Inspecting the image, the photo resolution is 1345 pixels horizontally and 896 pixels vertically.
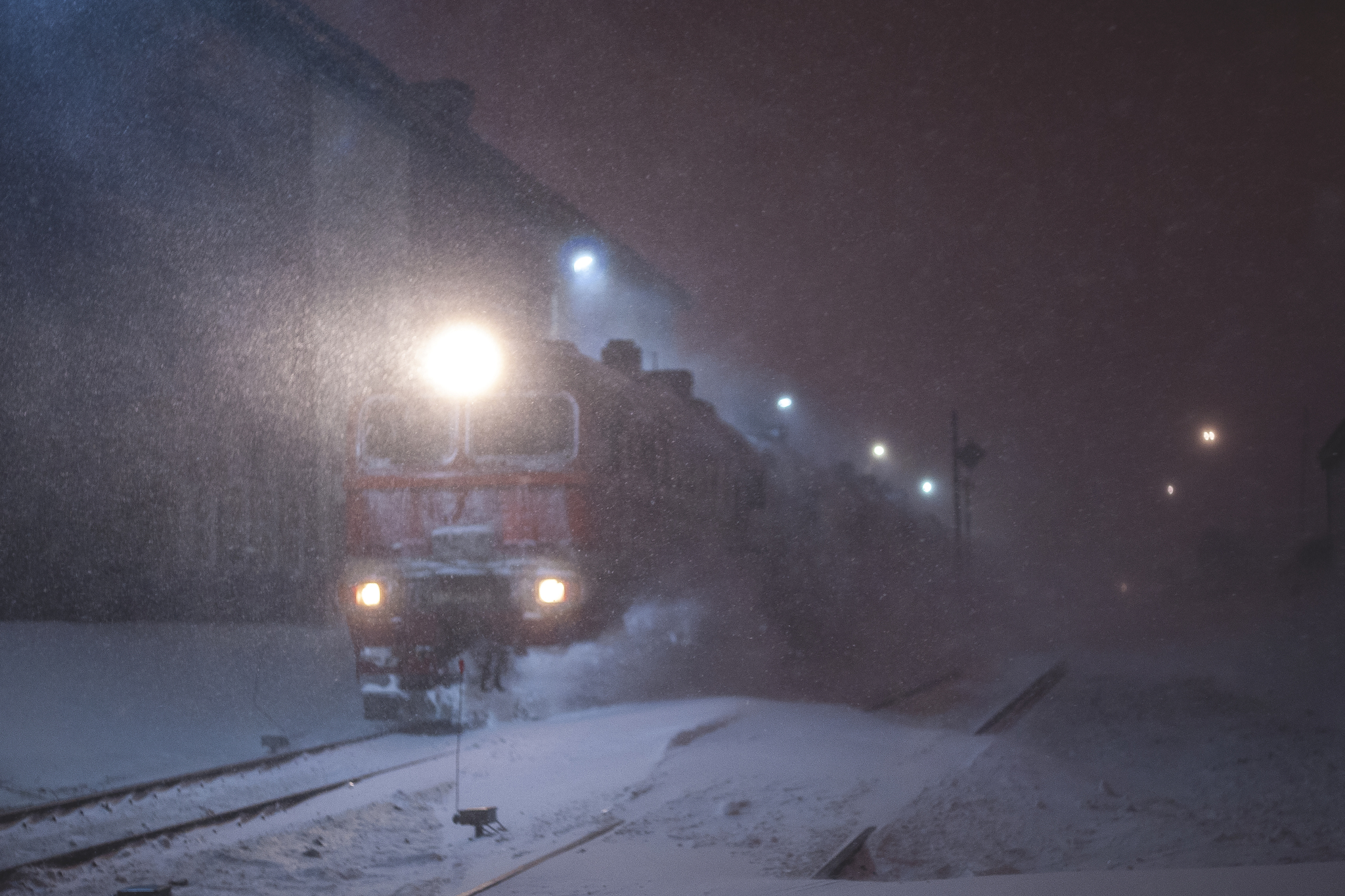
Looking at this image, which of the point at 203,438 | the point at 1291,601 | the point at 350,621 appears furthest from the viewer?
the point at 1291,601

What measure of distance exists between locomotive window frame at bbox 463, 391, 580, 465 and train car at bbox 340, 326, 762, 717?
13 millimetres

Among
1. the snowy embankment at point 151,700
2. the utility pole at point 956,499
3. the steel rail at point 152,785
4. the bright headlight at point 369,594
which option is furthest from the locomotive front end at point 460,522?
the utility pole at point 956,499

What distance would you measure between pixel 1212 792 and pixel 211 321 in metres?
14.6

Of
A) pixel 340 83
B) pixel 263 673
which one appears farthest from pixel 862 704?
pixel 340 83

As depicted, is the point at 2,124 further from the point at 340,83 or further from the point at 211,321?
the point at 340,83

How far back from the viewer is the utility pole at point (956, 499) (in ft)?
102

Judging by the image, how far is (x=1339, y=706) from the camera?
14492 millimetres

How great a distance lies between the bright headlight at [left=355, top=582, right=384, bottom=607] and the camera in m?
10.4

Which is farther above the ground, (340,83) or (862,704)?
(340,83)

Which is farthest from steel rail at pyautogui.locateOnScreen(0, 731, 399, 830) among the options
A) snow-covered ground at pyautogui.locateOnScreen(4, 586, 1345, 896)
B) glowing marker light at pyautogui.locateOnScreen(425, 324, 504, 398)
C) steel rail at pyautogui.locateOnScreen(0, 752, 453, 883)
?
glowing marker light at pyautogui.locateOnScreen(425, 324, 504, 398)

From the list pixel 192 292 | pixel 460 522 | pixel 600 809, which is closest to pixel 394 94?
pixel 192 292

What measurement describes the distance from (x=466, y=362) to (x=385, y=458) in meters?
1.27

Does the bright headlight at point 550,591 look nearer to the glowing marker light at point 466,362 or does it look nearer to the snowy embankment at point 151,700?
the glowing marker light at point 466,362

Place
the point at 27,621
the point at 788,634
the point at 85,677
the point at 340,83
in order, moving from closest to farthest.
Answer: the point at 85,677, the point at 27,621, the point at 788,634, the point at 340,83
